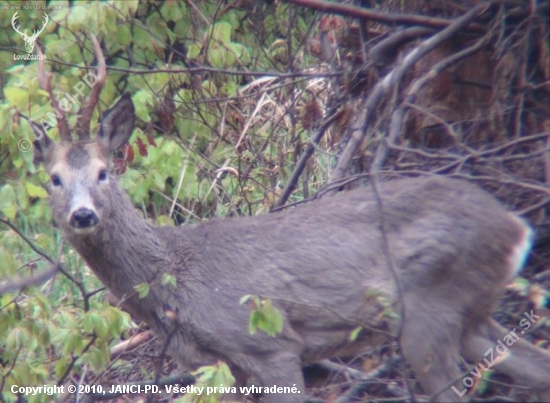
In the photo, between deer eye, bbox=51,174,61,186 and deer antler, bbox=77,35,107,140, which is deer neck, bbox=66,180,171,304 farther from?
deer antler, bbox=77,35,107,140

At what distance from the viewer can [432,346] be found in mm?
5637

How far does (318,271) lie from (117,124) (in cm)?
186

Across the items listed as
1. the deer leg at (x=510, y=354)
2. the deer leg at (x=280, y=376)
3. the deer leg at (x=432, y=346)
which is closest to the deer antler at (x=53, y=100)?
the deer leg at (x=280, y=376)

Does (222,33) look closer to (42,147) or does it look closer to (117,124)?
(117,124)

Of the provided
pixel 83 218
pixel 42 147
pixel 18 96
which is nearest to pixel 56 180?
pixel 42 147

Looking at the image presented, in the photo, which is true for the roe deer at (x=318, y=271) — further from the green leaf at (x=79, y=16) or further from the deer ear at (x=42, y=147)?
the green leaf at (x=79, y=16)

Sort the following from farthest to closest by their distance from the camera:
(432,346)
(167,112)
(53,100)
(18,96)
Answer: (167,112)
(18,96)
(53,100)
(432,346)

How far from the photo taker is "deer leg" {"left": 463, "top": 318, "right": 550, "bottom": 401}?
570cm

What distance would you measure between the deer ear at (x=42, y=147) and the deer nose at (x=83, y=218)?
0.75 m

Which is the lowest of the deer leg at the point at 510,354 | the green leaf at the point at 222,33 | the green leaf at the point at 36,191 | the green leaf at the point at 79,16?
the deer leg at the point at 510,354

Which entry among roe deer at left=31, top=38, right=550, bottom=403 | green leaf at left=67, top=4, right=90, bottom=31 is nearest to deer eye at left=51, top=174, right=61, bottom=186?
roe deer at left=31, top=38, right=550, bottom=403

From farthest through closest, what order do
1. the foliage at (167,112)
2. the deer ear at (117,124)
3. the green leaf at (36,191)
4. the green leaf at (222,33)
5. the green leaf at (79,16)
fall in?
the green leaf at (222,33) → the foliage at (167,112) → the green leaf at (79,16) → the deer ear at (117,124) → the green leaf at (36,191)

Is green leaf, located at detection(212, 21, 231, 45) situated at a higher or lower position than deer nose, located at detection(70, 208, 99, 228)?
higher

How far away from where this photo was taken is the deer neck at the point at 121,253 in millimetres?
6242
